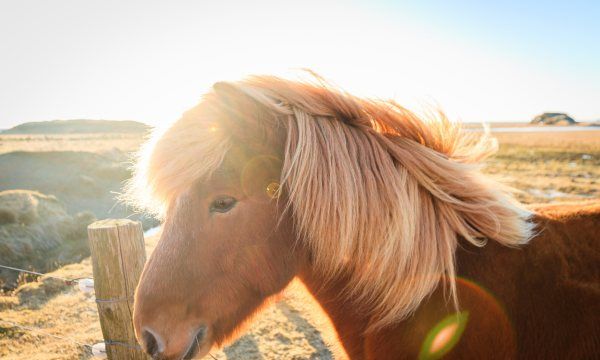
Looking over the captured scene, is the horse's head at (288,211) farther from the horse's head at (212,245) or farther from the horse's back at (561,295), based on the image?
the horse's back at (561,295)

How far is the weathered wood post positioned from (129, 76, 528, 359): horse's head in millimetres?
912

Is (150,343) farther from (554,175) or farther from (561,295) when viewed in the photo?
(554,175)

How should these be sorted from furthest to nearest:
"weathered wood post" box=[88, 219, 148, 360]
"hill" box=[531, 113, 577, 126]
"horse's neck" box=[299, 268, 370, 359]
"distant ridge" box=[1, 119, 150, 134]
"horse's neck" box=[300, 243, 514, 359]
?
"hill" box=[531, 113, 577, 126], "distant ridge" box=[1, 119, 150, 134], "weathered wood post" box=[88, 219, 148, 360], "horse's neck" box=[299, 268, 370, 359], "horse's neck" box=[300, 243, 514, 359]

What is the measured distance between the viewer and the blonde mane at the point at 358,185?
4.82 ft

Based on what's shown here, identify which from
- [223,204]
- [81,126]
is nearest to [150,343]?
[223,204]

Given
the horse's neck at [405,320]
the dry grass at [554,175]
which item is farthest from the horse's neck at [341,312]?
the dry grass at [554,175]

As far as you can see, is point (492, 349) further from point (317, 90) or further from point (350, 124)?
point (317, 90)

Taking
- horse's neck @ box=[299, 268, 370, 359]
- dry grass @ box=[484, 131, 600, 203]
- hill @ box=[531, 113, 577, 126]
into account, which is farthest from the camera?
hill @ box=[531, 113, 577, 126]

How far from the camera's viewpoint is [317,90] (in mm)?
1627

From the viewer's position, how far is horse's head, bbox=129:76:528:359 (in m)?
1.46

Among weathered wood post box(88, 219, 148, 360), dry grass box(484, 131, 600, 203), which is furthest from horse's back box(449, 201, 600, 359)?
dry grass box(484, 131, 600, 203)

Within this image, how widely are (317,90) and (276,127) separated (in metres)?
0.28

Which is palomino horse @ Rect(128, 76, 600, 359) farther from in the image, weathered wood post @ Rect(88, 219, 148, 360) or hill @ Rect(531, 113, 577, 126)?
hill @ Rect(531, 113, 577, 126)

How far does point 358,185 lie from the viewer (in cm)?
149
